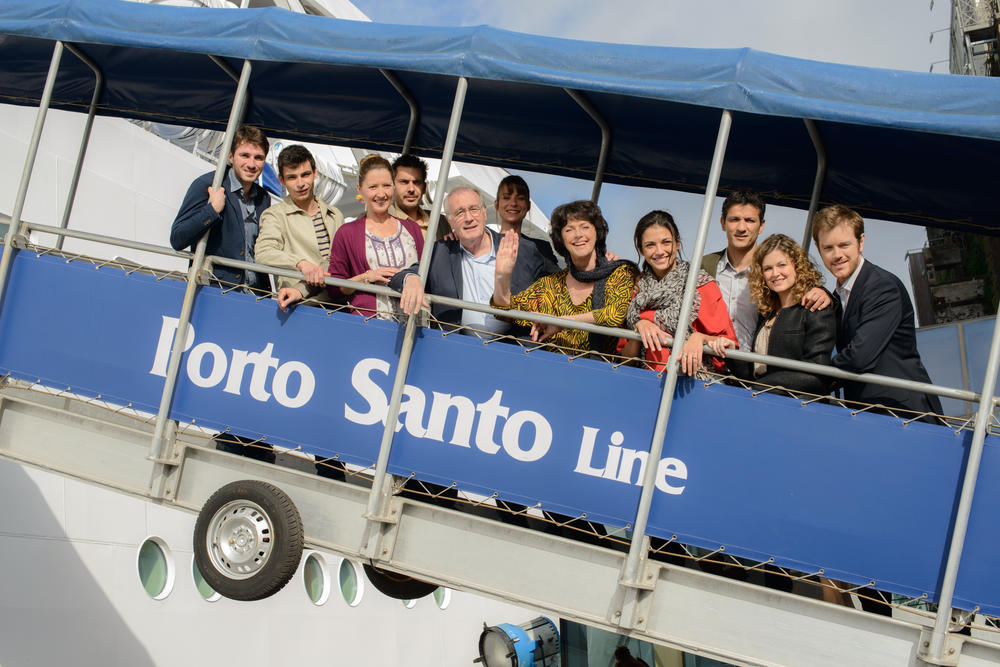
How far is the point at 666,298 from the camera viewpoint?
469 centimetres

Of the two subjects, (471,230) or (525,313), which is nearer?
(525,313)

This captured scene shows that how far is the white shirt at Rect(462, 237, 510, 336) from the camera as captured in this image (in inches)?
207

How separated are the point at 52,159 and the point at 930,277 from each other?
32.3m

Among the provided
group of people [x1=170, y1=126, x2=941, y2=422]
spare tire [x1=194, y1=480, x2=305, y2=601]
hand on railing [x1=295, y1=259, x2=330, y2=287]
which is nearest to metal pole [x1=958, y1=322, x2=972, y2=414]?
group of people [x1=170, y1=126, x2=941, y2=422]

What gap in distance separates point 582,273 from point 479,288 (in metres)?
0.64

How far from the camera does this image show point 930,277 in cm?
3447

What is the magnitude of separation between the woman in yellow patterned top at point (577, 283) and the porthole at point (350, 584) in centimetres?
1067

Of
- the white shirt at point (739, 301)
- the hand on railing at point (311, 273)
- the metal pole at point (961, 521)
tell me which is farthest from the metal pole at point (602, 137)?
the metal pole at point (961, 521)

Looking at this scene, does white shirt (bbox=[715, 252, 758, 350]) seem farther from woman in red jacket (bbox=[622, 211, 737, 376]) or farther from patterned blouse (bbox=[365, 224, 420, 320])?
patterned blouse (bbox=[365, 224, 420, 320])

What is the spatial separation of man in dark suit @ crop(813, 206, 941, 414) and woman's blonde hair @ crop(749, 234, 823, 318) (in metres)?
0.15

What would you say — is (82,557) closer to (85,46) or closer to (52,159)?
(52,159)

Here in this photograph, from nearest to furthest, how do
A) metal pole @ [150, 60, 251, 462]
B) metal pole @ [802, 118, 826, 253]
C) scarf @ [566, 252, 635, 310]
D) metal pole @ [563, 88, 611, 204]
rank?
scarf @ [566, 252, 635, 310]
metal pole @ [150, 60, 251, 462]
metal pole @ [802, 118, 826, 253]
metal pole @ [563, 88, 611, 204]

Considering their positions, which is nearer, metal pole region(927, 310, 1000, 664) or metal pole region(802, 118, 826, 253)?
metal pole region(927, 310, 1000, 664)

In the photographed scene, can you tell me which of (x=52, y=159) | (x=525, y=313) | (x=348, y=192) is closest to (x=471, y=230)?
(x=525, y=313)
